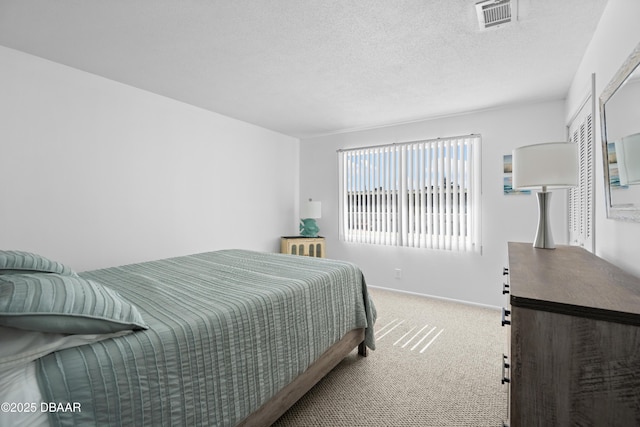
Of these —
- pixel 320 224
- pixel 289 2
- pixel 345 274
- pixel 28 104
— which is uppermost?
pixel 289 2

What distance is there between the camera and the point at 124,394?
1.01 m

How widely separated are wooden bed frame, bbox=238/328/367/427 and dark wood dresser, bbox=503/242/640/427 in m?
1.14

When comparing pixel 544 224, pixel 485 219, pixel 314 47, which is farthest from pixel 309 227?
pixel 544 224

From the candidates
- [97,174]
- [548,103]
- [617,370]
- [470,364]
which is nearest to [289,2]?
[617,370]

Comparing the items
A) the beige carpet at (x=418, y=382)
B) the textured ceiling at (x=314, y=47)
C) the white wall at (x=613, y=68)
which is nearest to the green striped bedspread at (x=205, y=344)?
the beige carpet at (x=418, y=382)

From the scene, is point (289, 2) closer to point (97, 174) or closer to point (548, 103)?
point (97, 174)

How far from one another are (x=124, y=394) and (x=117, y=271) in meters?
1.52

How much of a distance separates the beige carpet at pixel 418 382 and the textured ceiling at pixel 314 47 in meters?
2.48

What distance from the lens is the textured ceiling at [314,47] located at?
183 cm

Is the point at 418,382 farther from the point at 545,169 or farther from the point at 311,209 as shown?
the point at 311,209

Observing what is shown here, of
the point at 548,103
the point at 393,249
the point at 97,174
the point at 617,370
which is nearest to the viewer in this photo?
the point at 617,370

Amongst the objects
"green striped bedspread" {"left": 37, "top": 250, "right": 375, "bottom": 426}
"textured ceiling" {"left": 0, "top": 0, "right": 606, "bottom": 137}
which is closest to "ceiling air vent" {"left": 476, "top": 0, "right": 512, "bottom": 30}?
"textured ceiling" {"left": 0, "top": 0, "right": 606, "bottom": 137}

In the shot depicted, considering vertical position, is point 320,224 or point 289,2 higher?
point 289,2

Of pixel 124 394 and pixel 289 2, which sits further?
pixel 289 2
